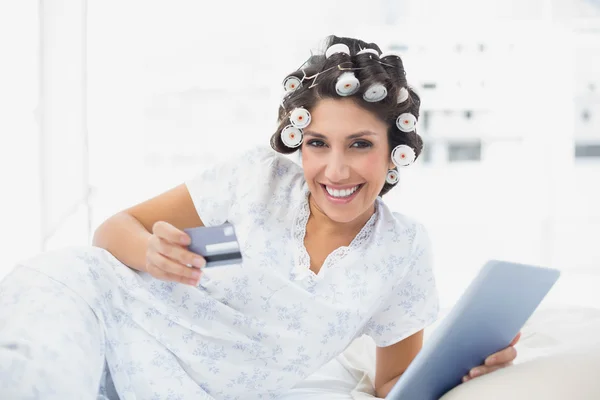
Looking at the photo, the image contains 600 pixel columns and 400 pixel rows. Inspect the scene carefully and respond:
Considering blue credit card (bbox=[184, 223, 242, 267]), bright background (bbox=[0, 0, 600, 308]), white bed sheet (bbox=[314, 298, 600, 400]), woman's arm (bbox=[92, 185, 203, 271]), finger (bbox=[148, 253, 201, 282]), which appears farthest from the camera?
bright background (bbox=[0, 0, 600, 308])

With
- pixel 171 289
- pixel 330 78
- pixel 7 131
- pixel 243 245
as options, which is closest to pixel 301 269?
pixel 243 245

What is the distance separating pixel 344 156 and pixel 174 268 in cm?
45

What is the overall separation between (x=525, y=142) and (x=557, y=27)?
809 mm

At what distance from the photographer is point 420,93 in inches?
213

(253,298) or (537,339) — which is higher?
(253,298)

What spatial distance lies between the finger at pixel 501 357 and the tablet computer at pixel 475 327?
12 mm

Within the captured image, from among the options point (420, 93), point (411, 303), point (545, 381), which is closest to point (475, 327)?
point (545, 381)

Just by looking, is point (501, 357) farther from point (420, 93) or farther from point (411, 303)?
point (420, 93)

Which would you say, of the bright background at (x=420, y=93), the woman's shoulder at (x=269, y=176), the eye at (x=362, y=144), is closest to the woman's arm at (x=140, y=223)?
the woman's shoulder at (x=269, y=176)

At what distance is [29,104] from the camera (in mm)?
2459

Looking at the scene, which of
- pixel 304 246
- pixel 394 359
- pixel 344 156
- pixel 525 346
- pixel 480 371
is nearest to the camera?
pixel 480 371

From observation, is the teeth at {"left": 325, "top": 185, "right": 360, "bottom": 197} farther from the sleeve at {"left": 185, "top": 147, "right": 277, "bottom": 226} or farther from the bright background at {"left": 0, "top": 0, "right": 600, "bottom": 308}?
the bright background at {"left": 0, "top": 0, "right": 600, "bottom": 308}

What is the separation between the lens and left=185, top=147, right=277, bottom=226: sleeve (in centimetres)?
164

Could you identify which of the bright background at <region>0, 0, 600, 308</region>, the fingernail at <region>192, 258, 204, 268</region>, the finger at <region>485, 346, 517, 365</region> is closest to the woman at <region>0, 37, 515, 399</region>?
the finger at <region>485, 346, 517, 365</region>
